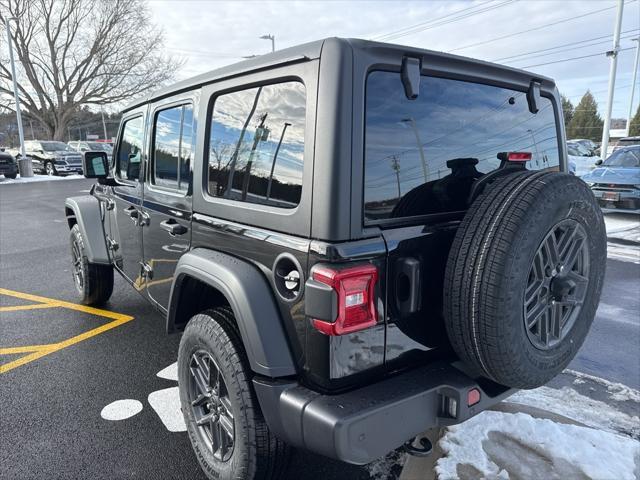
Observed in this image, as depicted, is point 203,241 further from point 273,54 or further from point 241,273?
point 273,54

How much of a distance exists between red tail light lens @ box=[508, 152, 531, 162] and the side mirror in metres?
3.13

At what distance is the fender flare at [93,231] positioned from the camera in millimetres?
3988

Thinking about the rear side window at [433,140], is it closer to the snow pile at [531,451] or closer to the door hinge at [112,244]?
the snow pile at [531,451]

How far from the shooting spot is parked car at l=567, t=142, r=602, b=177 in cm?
1748

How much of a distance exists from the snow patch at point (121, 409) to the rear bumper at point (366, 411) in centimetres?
147

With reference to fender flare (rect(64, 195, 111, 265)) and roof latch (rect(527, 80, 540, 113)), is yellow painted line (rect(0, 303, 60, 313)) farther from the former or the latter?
roof latch (rect(527, 80, 540, 113))

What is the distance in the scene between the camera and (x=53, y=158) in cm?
2195

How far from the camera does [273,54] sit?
191cm

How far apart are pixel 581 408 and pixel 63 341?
389 centimetres

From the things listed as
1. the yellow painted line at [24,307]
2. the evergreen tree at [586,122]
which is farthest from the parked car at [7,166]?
the evergreen tree at [586,122]

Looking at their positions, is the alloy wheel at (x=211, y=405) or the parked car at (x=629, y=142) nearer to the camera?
the alloy wheel at (x=211, y=405)

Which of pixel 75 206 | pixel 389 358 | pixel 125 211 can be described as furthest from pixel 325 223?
pixel 75 206

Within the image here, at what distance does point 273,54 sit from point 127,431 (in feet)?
7.31

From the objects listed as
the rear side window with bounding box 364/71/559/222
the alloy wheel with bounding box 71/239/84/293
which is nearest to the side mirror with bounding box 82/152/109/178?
the alloy wheel with bounding box 71/239/84/293
